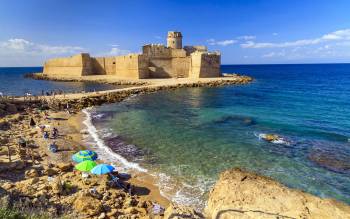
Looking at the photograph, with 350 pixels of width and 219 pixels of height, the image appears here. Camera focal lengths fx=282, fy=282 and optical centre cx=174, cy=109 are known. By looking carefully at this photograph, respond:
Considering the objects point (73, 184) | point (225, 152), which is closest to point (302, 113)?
point (225, 152)

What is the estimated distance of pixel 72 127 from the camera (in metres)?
19.3

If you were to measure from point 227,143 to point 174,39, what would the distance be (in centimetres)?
4367

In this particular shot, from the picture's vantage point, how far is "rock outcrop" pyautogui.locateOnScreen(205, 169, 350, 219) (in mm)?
5891

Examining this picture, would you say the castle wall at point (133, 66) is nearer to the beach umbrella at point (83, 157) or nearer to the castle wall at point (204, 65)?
the castle wall at point (204, 65)

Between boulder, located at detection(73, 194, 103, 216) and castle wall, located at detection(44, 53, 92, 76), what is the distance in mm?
56552

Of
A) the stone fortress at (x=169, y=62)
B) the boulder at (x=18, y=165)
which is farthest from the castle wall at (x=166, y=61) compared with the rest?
the boulder at (x=18, y=165)

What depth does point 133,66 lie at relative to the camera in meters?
53.0

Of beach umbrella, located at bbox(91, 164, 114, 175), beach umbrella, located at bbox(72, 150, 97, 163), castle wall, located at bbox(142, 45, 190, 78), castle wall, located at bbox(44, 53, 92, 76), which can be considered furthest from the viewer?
castle wall, located at bbox(44, 53, 92, 76)

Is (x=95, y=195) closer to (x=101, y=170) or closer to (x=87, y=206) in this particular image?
(x=87, y=206)

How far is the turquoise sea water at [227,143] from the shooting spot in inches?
432

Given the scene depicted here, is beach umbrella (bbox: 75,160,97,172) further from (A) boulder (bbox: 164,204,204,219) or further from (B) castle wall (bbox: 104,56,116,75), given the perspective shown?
(B) castle wall (bbox: 104,56,116,75)

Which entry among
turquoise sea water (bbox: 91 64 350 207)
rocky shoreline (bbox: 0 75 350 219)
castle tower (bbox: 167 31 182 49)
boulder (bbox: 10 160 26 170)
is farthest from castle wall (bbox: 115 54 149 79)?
boulder (bbox: 10 160 26 170)

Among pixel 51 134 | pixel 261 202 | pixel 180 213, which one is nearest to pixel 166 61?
pixel 51 134

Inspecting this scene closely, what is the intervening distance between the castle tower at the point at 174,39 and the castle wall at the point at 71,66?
62.3ft
